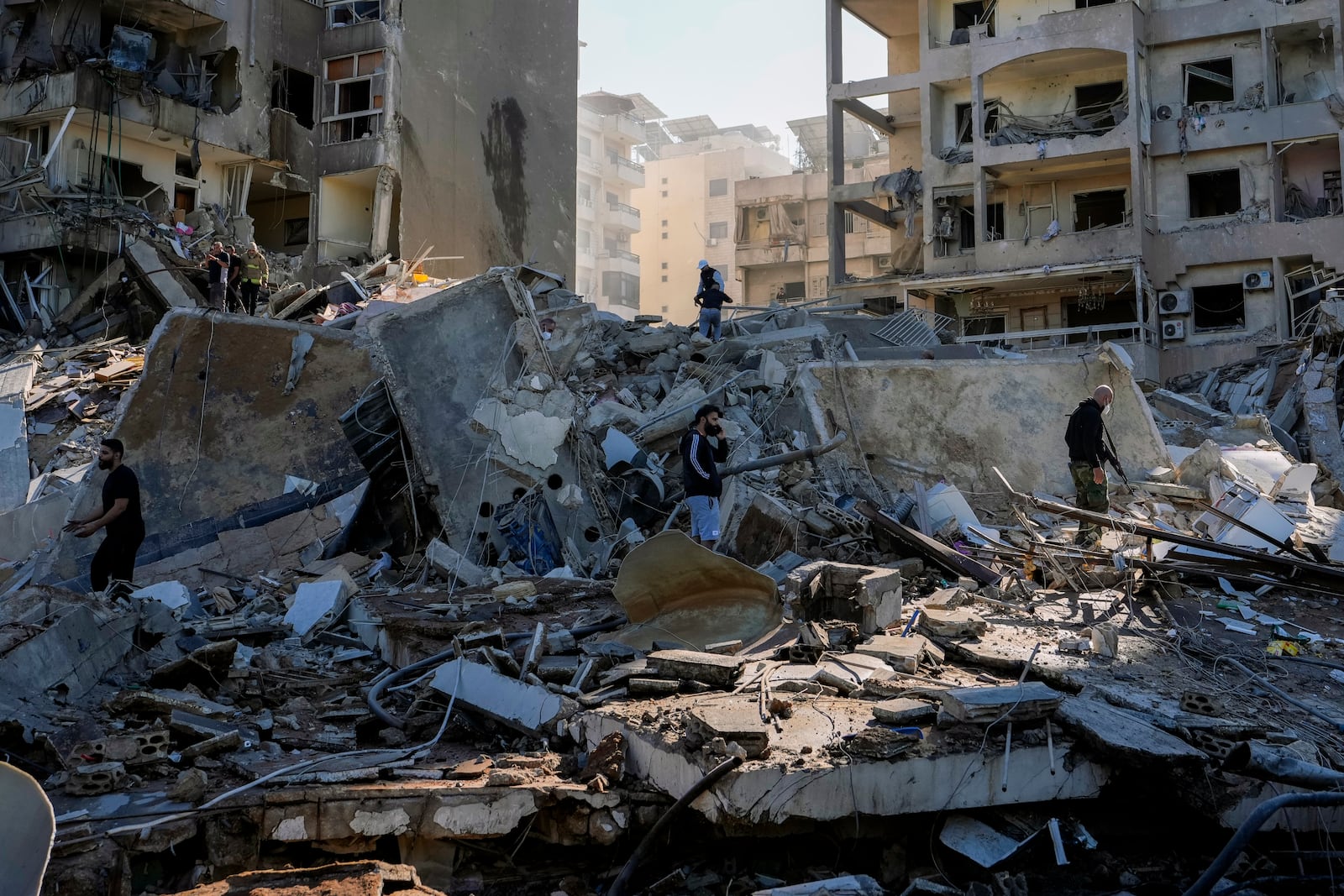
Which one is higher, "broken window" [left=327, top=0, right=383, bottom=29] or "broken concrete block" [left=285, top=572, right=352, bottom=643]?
"broken window" [left=327, top=0, right=383, bottom=29]

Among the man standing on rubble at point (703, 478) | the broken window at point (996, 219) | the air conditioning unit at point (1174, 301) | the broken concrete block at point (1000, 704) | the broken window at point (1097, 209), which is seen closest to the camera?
the broken concrete block at point (1000, 704)

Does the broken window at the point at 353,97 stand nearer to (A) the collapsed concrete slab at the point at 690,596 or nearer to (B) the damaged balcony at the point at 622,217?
(A) the collapsed concrete slab at the point at 690,596

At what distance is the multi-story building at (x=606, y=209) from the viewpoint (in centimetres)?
5841

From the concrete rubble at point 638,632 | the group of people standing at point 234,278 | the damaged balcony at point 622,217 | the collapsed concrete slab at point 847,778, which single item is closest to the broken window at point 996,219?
the concrete rubble at point 638,632

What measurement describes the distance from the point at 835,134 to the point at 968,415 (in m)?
21.8

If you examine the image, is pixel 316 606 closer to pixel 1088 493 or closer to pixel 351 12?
pixel 1088 493

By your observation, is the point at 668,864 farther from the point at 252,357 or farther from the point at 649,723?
the point at 252,357

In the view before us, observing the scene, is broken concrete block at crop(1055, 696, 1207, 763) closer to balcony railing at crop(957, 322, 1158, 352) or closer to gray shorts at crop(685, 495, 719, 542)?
gray shorts at crop(685, 495, 719, 542)

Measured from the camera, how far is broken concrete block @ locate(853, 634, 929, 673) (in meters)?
5.70

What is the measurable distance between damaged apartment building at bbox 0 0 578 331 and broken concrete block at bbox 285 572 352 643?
49.4ft

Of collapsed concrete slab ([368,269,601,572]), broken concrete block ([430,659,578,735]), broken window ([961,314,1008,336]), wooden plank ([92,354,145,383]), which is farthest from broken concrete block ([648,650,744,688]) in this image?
broken window ([961,314,1008,336])

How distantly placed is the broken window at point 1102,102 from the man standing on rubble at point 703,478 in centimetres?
2203

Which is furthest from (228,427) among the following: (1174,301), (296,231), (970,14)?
(970,14)

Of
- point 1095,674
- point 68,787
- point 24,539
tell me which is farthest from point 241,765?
point 24,539
